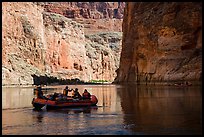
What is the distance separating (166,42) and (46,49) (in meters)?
55.2

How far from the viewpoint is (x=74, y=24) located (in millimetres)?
135250

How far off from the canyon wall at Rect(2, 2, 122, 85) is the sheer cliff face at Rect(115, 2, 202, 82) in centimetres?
2707

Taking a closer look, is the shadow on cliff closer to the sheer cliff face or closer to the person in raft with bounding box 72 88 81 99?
the sheer cliff face

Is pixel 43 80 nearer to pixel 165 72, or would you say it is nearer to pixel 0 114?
pixel 165 72

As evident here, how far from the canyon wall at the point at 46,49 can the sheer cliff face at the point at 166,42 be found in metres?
27.1

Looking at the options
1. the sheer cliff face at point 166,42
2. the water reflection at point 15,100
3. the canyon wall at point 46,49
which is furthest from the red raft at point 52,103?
the canyon wall at point 46,49

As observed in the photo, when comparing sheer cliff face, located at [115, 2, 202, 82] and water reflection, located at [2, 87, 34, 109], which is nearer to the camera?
water reflection, located at [2, 87, 34, 109]

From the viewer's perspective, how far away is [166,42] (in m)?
61.9

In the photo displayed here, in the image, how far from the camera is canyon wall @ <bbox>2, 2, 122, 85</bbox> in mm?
88812

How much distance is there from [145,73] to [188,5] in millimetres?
14529

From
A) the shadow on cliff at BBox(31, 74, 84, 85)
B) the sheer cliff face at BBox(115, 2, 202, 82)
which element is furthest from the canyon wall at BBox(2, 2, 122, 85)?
the sheer cliff face at BBox(115, 2, 202, 82)

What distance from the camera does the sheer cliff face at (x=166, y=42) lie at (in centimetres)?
5631

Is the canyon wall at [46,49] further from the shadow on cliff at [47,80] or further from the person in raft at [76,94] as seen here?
the person in raft at [76,94]

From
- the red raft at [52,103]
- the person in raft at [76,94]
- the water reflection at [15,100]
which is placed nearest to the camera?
the red raft at [52,103]
